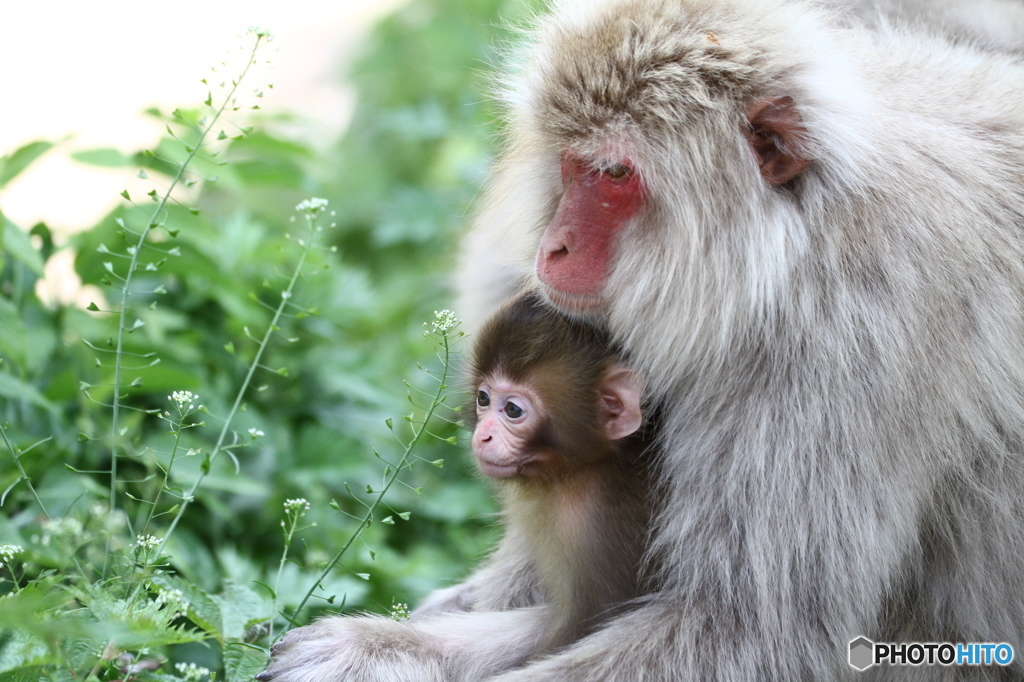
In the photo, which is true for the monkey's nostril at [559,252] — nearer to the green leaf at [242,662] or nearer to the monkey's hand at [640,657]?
the monkey's hand at [640,657]

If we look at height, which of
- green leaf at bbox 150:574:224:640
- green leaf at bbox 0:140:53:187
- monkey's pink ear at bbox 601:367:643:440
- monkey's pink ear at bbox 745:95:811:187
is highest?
monkey's pink ear at bbox 745:95:811:187

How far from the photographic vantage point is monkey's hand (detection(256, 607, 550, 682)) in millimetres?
2992

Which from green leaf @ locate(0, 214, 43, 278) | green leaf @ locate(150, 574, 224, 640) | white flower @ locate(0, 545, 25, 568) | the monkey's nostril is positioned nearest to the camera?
white flower @ locate(0, 545, 25, 568)

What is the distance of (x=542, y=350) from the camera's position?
3.18 m

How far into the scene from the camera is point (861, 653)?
9.40 feet

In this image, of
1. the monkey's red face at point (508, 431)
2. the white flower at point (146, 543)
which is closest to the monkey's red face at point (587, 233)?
the monkey's red face at point (508, 431)

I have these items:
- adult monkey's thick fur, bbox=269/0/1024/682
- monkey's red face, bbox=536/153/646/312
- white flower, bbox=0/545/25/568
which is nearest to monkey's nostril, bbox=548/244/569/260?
monkey's red face, bbox=536/153/646/312

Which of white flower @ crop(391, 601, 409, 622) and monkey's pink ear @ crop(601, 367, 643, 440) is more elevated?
monkey's pink ear @ crop(601, 367, 643, 440)

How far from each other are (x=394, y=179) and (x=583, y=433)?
6225 mm

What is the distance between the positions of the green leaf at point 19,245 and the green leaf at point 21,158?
0.84 feet

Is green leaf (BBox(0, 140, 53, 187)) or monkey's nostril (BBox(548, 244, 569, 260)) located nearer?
monkey's nostril (BBox(548, 244, 569, 260))

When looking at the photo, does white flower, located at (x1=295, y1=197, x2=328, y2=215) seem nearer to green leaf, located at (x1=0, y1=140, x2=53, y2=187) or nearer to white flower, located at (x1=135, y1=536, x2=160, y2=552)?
white flower, located at (x1=135, y1=536, x2=160, y2=552)

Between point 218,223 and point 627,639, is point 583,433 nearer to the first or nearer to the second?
point 627,639

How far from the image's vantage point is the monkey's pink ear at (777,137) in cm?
284
